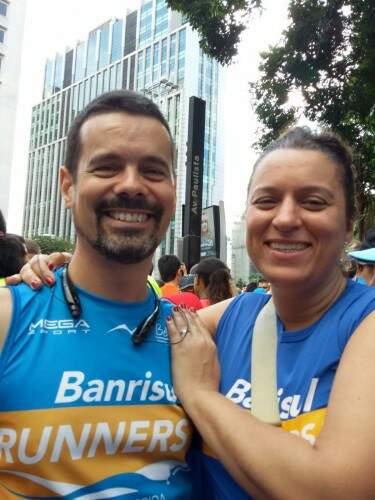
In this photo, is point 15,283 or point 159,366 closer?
point 159,366

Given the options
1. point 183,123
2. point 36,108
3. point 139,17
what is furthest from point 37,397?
point 36,108

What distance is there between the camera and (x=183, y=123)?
63.1 meters

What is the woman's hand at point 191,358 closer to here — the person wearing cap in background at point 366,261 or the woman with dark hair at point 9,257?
A: the person wearing cap in background at point 366,261

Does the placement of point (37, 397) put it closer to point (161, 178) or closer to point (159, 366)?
point (159, 366)

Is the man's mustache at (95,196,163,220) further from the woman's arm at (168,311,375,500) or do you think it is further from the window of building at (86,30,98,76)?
the window of building at (86,30,98,76)

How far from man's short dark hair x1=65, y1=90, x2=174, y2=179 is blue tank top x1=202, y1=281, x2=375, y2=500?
3.14 ft

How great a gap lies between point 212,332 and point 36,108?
105 m

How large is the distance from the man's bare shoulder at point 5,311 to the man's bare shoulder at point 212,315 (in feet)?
2.71

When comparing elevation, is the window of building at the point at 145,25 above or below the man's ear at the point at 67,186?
above

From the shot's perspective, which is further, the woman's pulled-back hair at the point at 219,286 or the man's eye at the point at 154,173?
the woman's pulled-back hair at the point at 219,286

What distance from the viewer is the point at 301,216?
165 cm

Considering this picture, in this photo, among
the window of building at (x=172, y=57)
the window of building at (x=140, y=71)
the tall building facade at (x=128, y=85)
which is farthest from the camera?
the window of building at (x=140, y=71)

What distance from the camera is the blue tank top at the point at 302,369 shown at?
1484 millimetres

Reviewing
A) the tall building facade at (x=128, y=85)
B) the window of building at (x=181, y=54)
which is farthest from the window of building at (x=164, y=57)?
the window of building at (x=181, y=54)
